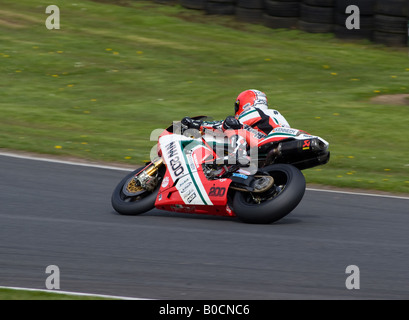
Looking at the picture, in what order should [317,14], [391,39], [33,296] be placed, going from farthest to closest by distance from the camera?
[317,14] < [391,39] < [33,296]

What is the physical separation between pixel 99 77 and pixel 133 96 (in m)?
1.75

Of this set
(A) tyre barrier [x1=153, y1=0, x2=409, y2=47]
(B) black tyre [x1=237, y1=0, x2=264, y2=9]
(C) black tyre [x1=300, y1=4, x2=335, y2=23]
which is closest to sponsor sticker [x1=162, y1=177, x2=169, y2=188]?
(A) tyre barrier [x1=153, y1=0, x2=409, y2=47]

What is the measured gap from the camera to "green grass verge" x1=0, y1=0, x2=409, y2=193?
1217 cm

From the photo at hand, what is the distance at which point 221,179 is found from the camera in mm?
7492

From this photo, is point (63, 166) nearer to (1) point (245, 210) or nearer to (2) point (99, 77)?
(1) point (245, 210)

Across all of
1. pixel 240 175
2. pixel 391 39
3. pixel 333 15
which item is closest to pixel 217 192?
pixel 240 175

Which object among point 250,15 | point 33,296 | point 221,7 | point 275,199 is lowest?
point 33,296

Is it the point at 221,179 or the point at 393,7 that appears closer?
the point at 221,179

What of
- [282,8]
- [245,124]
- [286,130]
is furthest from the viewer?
[282,8]

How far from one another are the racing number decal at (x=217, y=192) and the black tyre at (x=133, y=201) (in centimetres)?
71

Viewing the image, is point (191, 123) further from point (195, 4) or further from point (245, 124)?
point (195, 4)

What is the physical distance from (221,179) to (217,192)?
0.14 meters
